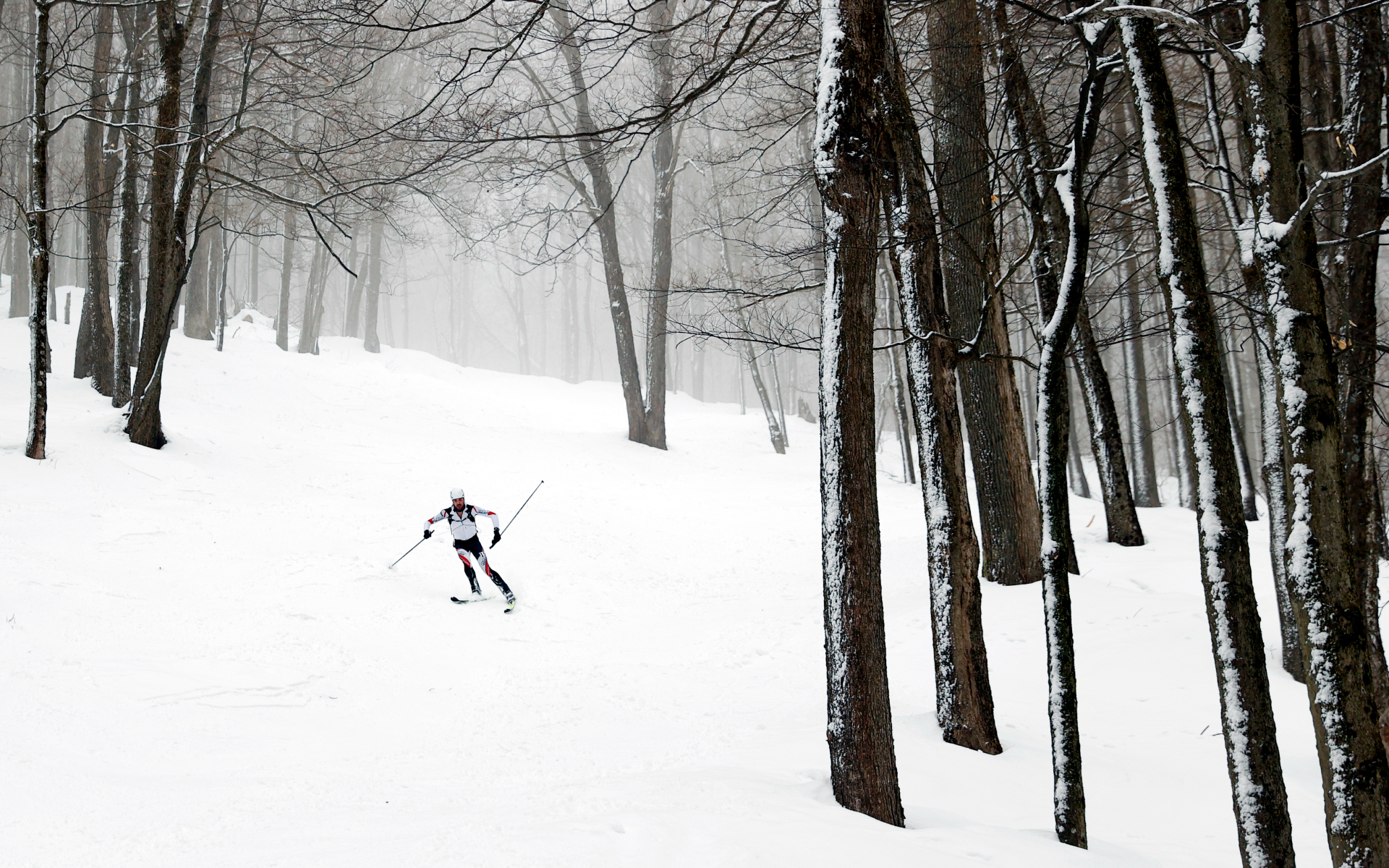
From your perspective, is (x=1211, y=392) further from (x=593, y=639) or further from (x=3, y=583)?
Answer: (x=3, y=583)

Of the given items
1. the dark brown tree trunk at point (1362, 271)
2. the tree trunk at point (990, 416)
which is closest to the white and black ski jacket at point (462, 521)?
the tree trunk at point (990, 416)

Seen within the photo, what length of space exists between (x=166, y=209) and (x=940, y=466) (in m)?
10.4

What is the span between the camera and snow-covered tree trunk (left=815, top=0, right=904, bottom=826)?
13.3ft

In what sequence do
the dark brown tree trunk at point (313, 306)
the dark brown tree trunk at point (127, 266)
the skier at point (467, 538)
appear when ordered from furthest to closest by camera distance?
the dark brown tree trunk at point (313, 306)
the dark brown tree trunk at point (127, 266)
the skier at point (467, 538)

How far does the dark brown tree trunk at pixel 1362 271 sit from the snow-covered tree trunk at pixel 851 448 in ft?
12.1

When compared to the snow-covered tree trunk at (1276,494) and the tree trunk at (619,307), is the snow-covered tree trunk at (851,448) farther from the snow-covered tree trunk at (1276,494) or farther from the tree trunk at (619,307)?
the tree trunk at (619,307)

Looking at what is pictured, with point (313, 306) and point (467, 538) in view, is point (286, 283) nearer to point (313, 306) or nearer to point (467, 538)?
point (313, 306)

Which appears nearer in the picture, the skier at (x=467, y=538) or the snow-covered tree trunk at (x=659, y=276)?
the skier at (x=467, y=538)

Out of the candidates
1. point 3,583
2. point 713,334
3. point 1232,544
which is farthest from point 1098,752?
point 3,583

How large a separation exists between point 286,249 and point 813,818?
963 inches

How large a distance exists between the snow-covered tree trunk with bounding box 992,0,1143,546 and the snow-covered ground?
761 mm

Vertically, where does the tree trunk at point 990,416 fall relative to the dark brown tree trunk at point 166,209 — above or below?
below

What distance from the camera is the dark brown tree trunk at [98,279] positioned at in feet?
42.3

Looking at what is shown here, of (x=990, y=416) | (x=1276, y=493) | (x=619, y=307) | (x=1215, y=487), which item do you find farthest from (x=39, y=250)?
(x=1276, y=493)
